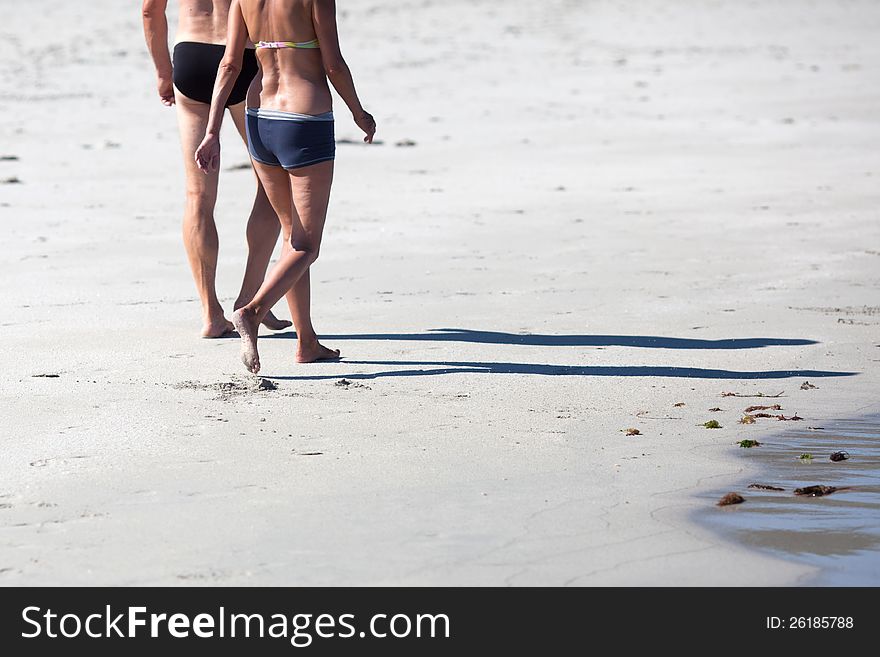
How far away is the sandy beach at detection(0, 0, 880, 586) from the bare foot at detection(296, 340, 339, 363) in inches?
3.2

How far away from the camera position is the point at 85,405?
5.34 metres

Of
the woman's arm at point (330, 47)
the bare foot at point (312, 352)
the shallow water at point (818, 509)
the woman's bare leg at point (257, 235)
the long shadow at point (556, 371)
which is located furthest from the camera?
the woman's bare leg at point (257, 235)

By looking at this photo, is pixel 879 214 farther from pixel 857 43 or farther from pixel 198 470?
pixel 857 43

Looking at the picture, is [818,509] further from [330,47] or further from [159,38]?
[159,38]

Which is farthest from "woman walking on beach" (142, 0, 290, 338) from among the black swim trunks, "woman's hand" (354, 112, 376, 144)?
"woman's hand" (354, 112, 376, 144)

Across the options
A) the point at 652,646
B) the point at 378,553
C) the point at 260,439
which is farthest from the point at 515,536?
the point at 260,439

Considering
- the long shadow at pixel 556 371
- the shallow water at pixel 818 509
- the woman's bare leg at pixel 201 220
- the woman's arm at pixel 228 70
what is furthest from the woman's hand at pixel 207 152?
the shallow water at pixel 818 509

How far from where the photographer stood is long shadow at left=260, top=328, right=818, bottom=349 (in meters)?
6.47

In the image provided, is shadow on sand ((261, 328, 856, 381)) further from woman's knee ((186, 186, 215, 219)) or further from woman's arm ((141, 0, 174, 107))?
woman's arm ((141, 0, 174, 107))

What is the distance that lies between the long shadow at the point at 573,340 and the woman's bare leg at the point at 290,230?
2.86 feet

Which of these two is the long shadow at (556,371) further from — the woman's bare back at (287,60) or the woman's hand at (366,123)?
the woman's bare back at (287,60)

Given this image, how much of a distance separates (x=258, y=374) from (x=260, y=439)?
98cm

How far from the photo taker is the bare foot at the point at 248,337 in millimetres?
5605

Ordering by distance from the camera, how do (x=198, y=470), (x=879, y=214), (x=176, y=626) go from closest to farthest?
(x=176, y=626) → (x=198, y=470) → (x=879, y=214)
